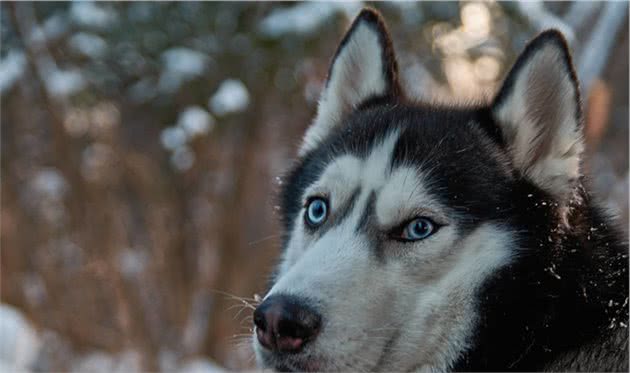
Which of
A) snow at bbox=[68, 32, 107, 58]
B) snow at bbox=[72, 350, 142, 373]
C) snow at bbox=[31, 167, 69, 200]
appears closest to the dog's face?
snow at bbox=[68, 32, 107, 58]

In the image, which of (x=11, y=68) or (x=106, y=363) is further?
(x=106, y=363)

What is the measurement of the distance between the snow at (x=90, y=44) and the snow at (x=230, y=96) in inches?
44.5

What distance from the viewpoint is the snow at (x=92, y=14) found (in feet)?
23.2

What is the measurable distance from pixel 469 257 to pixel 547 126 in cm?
52

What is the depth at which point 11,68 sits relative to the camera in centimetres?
734

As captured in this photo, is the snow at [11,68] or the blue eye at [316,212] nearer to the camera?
the blue eye at [316,212]

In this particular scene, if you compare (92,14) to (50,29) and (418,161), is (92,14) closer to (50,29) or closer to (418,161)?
(50,29)

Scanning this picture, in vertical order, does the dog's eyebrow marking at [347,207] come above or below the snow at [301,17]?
above

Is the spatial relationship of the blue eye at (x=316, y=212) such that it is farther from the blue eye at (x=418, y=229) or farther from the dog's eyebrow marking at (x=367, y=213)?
the blue eye at (x=418, y=229)

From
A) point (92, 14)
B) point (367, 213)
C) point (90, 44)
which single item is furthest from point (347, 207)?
point (90, 44)

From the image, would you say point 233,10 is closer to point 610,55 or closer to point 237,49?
point 237,49

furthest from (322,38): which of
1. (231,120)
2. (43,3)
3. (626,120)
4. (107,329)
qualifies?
(626,120)

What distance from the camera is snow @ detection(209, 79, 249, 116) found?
7004mm

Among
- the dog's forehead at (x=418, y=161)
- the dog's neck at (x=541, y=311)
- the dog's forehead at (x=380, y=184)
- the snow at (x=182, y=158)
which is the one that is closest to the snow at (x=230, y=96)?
the snow at (x=182, y=158)
